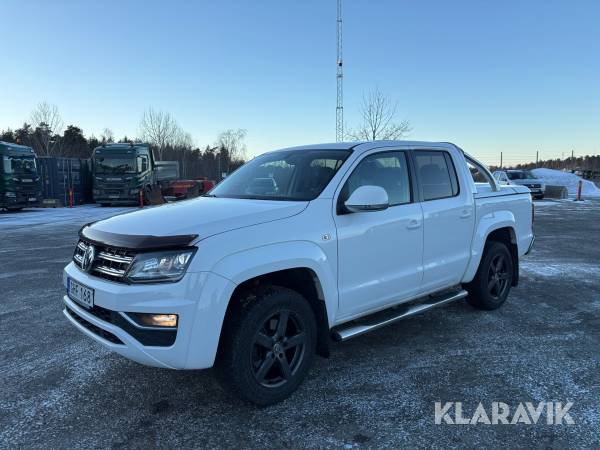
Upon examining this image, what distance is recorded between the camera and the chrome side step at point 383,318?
3.50 meters

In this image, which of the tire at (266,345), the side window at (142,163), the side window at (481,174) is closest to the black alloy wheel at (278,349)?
the tire at (266,345)

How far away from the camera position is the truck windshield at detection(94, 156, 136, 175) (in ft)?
72.2

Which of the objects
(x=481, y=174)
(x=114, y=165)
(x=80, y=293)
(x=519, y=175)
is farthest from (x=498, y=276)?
(x=519, y=175)

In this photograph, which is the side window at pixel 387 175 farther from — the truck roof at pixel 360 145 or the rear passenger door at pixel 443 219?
the rear passenger door at pixel 443 219

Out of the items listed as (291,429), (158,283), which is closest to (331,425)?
(291,429)

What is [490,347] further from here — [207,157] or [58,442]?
[207,157]

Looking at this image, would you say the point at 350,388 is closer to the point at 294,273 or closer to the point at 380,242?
the point at 294,273

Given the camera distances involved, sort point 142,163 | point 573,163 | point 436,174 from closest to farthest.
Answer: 1. point 436,174
2. point 142,163
3. point 573,163

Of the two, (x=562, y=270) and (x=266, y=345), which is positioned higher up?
(x=266, y=345)

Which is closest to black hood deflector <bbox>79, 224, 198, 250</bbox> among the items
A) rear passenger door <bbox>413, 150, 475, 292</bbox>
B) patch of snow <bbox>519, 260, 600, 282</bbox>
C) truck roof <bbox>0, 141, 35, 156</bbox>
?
rear passenger door <bbox>413, 150, 475, 292</bbox>

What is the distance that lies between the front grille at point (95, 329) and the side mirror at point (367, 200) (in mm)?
1814

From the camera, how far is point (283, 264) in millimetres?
3066

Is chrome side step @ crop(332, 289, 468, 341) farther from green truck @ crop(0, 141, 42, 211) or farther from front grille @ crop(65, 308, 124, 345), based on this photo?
green truck @ crop(0, 141, 42, 211)

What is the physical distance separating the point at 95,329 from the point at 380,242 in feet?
7.14
